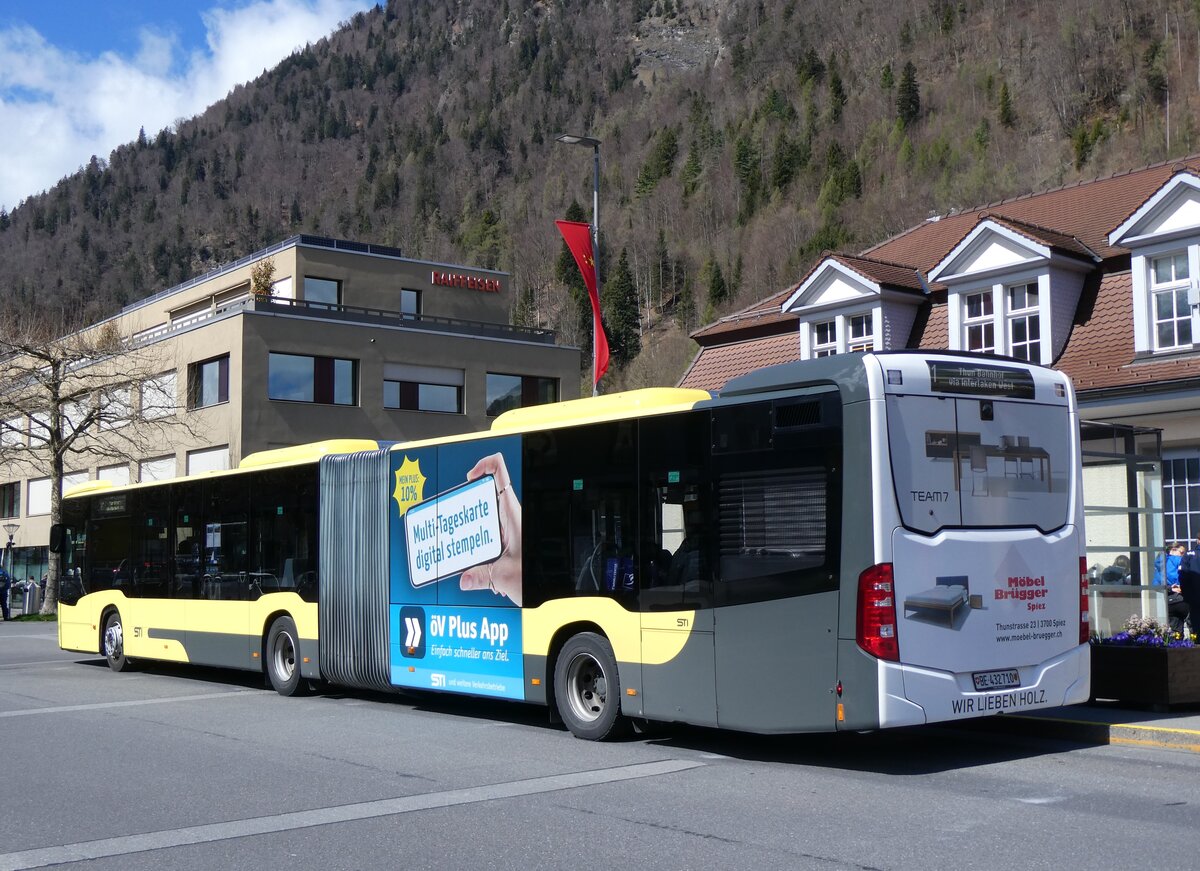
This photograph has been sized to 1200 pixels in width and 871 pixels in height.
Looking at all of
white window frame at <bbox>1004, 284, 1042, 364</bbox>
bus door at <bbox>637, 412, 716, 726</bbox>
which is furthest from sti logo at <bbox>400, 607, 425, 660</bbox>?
white window frame at <bbox>1004, 284, 1042, 364</bbox>

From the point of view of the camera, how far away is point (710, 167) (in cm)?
13938

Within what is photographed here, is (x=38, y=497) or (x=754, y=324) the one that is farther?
(x=38, y=497)

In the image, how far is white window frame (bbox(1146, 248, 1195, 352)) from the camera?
18.0 metres

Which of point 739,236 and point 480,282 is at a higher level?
point 739,236

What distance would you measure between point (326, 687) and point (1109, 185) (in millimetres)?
15965

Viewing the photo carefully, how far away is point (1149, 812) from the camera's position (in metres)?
7.78

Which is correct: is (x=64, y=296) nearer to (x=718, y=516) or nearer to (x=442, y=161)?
(x=442, y=161)

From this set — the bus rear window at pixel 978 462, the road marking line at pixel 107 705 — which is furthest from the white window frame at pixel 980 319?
the road marking line at pixel 107 705

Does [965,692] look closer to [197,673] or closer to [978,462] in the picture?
[978,462]

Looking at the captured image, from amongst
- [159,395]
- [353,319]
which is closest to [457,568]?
[353,319]

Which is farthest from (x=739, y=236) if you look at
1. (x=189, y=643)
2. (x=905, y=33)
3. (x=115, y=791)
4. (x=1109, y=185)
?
(x=115, y=791)

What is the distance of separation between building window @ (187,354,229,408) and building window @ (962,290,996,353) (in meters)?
29.4

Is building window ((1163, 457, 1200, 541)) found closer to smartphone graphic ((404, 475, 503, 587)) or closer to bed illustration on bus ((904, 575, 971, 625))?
bed illustration on bus ((904, 575, 971, 625))

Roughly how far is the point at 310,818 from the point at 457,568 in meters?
5.36
